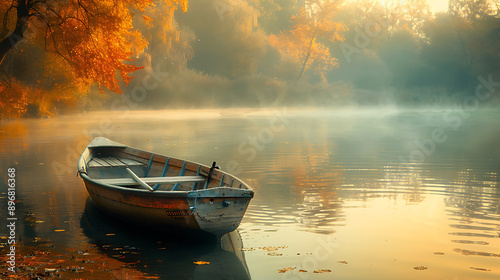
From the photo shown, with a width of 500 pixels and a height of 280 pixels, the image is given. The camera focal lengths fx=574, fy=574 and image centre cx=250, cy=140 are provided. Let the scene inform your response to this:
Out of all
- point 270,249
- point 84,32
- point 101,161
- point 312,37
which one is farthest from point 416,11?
point 270,249

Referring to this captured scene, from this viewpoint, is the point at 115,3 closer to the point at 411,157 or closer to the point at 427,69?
the point at 411,157

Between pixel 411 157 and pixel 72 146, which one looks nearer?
pixel 411 157

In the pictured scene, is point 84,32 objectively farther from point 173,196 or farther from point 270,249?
point 270,249

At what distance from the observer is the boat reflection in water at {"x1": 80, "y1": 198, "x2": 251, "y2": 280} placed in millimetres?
8203

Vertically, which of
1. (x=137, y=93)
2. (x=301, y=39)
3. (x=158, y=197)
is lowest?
(x=158, y=197)

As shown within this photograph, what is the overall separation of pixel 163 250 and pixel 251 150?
14438 millimetres

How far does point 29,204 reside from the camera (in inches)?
501

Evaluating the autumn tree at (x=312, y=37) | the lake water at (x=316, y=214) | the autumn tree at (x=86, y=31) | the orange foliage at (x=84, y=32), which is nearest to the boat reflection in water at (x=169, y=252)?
the lake water at (x=316, y=214)

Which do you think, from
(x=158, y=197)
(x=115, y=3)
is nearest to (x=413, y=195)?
(x=158, y=197)

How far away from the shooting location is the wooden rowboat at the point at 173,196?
8.97 meters

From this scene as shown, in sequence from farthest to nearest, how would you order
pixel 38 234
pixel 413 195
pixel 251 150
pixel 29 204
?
1. pixel 251 150
2. pixel 413 195
3. pixel 29 204
4. pixel 38 234

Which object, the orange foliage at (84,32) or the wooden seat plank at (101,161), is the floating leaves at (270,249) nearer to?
the wooden seat plank at (101,161)

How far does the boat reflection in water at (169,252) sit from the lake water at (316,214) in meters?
0.02

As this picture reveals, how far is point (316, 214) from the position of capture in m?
11.5
